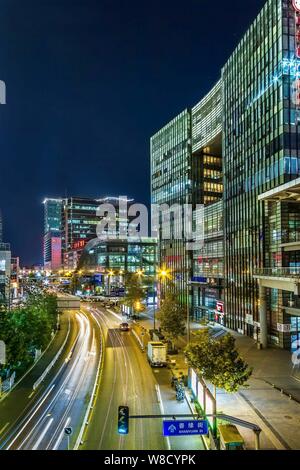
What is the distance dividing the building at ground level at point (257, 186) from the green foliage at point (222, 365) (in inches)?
631

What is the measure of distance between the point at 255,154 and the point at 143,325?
3882cm

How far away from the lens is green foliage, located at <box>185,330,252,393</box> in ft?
84.5

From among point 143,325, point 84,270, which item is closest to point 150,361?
point 143,325

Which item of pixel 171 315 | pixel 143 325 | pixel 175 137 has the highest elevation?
pixel 175 137

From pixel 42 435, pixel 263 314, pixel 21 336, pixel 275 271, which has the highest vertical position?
pixel 275 271

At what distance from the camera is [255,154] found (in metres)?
61.3

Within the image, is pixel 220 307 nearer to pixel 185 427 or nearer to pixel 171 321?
pixel 171 321

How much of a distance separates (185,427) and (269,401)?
1649cm

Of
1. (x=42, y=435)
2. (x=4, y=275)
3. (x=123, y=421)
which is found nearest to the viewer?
(x=123, y=421)

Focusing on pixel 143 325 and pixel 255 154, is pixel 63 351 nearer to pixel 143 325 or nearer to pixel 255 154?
pixel 143 325

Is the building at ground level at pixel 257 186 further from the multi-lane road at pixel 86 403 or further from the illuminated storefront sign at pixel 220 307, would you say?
the multi-lane road at pixel 86 403

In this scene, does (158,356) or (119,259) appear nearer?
(158,356)

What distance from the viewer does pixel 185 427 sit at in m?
17.7

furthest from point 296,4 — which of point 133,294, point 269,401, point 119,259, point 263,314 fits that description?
point 119,259
